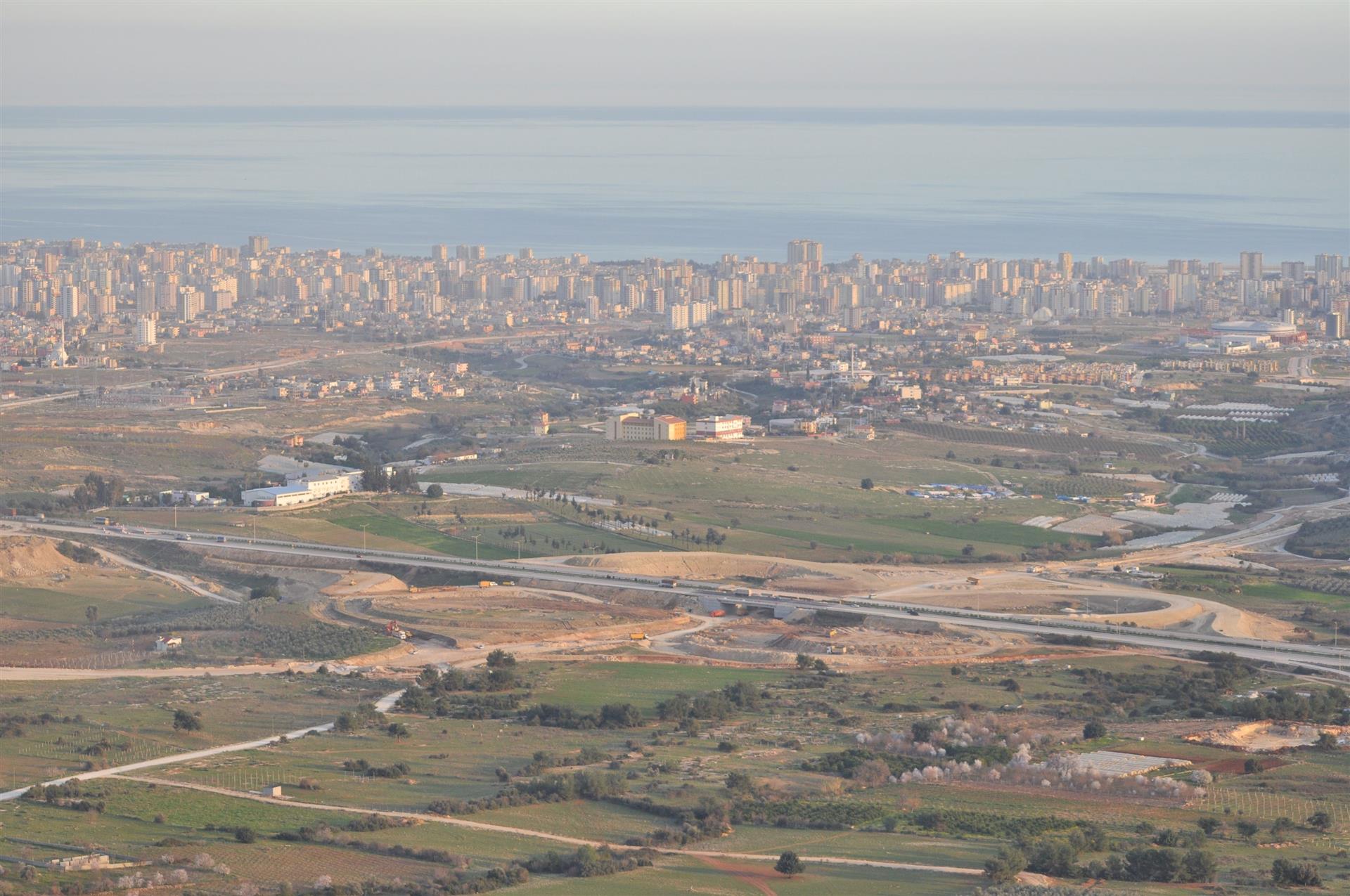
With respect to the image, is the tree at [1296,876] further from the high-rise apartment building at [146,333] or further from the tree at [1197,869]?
the high-rise apartment building at [146,333]

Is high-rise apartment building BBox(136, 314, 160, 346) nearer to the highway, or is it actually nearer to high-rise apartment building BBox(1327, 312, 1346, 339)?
the highway

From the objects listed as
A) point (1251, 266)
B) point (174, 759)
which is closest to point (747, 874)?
point (174, 759)

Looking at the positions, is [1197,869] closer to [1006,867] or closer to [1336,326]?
[1006,867]

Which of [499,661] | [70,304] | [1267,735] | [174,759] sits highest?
[70,304]

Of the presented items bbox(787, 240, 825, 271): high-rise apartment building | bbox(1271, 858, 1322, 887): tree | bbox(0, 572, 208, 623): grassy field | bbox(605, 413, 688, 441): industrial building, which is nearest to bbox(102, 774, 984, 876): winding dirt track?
bbox(1271, 858, 1322, 887): tree

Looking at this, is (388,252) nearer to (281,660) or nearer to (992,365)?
(992,365)
